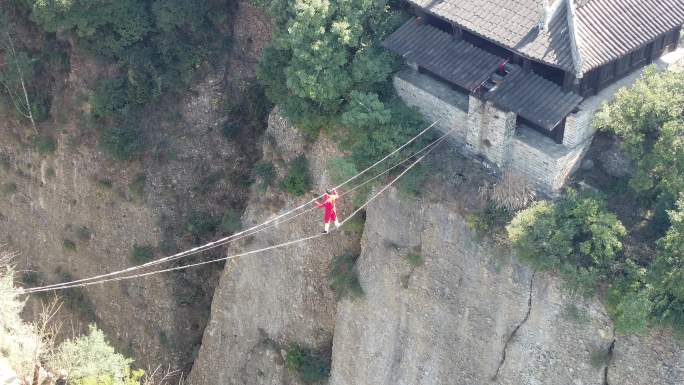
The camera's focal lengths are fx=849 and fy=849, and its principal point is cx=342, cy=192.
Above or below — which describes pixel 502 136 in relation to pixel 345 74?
below

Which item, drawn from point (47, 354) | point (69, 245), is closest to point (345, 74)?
point (47, 354)

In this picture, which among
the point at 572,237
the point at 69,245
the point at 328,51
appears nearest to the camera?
the point at 572,237

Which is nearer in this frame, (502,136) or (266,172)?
(502,136)

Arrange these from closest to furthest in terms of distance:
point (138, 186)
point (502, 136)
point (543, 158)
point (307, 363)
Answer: point (543, 158) → point (502, 136) → point (307, 363) → point (138, 186)

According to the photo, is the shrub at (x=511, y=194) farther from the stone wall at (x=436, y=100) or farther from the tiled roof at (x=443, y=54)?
the tiled roof at (x=443, y=54)

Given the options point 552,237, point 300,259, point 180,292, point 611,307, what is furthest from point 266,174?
point 611,307

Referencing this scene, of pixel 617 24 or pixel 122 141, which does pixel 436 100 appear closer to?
pixel 617 24

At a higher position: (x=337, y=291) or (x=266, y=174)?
(x=266, y=174)

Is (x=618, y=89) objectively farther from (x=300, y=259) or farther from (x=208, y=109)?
(x=208, y=109)
